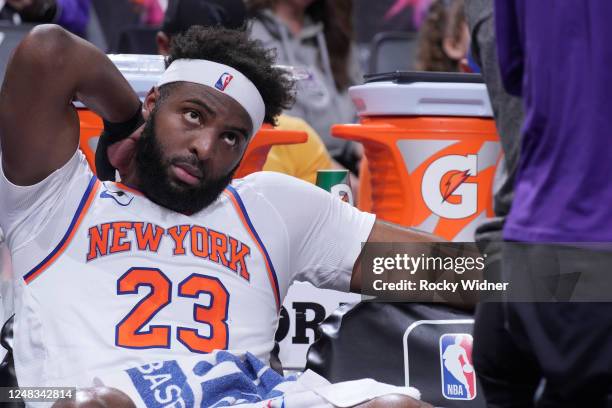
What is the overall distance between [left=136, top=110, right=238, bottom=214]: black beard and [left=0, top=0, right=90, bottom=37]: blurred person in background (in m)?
1.90

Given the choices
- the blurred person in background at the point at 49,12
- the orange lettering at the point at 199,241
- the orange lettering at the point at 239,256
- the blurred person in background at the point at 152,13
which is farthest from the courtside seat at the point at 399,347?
the blurred person in background at the point at 152,13

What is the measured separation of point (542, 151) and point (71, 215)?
1272 millimetres

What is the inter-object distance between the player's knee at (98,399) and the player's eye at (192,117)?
0.69 metres

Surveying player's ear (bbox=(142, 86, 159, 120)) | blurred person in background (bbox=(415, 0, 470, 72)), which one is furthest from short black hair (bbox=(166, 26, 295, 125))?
blurred person in background (bbox=(415, 0, 470, 72))

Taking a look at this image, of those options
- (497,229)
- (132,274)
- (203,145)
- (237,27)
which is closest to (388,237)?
(203,145)

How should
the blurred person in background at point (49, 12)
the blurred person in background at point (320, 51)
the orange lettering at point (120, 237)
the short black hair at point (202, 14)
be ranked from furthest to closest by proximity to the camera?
1. the blurred person in background at point (320, 51)
2. the blurred person in background at point (49, 12)
3. the short black hair at point (202, 14)
4. the orange lettering at point (120, 237)

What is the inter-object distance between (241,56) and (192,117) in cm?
26

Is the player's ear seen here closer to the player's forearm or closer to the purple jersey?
the player's forearm

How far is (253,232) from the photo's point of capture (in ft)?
8.73

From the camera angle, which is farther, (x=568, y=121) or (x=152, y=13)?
(x=152, y=13)

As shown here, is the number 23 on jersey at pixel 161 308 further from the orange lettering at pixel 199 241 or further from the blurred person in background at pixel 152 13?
the blurred person in background at pixel 152 13

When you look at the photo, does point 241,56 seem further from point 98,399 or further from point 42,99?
point 98,399

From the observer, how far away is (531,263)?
1671mm

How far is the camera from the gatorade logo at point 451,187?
344cm
